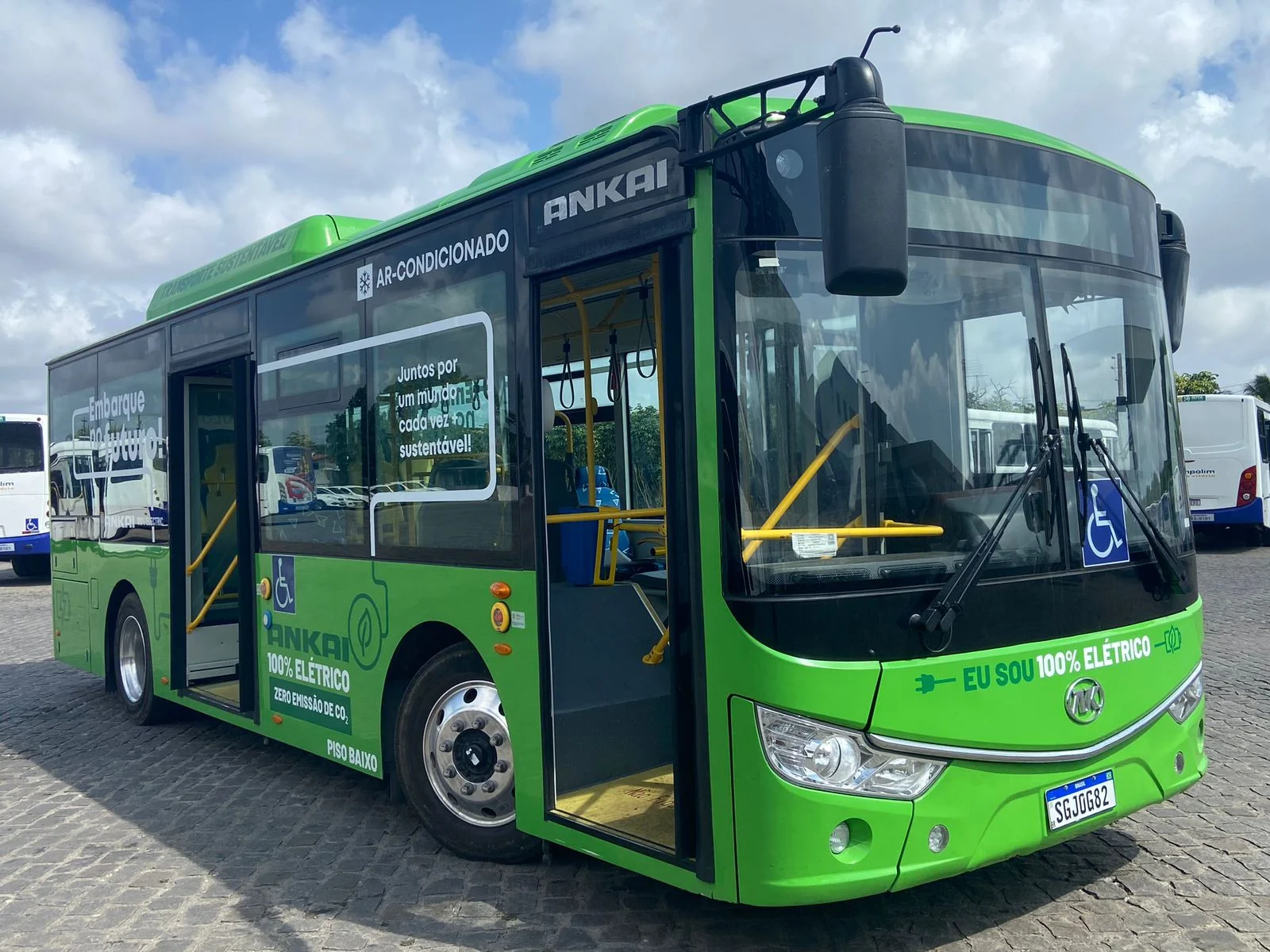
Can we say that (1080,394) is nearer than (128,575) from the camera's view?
Yes

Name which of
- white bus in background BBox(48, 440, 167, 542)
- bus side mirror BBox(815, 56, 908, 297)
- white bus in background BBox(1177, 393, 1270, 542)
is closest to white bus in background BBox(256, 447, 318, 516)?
white bus in background BBox(48, 440, 167, 542)

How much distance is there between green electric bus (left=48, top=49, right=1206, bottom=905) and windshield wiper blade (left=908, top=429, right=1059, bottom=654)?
0.5 inches

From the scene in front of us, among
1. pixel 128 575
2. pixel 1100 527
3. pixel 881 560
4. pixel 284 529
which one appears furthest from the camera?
pixel 128 575

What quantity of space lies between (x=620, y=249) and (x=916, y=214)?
41.5 inches

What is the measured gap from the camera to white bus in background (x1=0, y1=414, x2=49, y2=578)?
21.5 metres

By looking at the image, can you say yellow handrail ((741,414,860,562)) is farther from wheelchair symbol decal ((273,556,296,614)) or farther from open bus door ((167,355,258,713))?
open bus door ((167,355,258,713))

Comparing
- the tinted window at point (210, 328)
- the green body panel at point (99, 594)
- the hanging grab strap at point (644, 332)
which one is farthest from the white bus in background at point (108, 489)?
the hanging grab strap at point (644, 332)

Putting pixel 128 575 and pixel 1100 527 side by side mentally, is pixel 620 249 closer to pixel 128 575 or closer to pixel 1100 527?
pixel 1100 527

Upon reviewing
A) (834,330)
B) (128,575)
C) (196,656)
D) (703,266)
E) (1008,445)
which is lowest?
(196,656)

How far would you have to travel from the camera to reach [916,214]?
151 inches

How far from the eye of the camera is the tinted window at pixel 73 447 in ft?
29.7

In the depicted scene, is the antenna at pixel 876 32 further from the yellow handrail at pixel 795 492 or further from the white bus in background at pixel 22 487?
the white bus in background at pixel 22 487

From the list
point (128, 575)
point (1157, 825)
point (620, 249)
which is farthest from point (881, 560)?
point (128, 575)

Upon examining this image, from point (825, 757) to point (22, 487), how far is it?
21.7 metres
